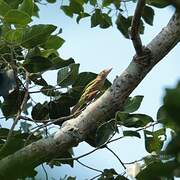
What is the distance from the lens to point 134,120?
1.11 metres

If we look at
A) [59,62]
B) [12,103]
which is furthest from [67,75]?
[12,103]

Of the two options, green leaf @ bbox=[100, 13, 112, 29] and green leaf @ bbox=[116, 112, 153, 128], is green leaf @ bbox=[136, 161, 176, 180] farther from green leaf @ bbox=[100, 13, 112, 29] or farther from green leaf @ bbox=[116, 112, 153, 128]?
green leaf @ bbox=[100, 13, 112, 29]

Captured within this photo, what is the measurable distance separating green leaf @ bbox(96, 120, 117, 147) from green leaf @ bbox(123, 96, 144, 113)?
0.05 metres

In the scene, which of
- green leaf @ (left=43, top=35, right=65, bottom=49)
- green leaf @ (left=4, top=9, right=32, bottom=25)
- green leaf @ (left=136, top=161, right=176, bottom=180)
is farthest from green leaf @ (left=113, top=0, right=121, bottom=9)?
green leaf @ (left=136, top=161, right=176, bottom=180)

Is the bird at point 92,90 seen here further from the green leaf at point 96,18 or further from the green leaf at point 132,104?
the green leaf at point 96,18

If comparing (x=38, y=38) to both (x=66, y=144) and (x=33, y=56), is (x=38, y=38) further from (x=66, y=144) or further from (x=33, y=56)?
(x=66, y=144)

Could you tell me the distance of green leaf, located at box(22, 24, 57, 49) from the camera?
3.49 ft

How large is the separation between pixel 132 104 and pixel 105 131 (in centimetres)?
10

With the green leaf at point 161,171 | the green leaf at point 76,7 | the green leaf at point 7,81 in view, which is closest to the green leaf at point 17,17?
the green leaf at point 7,81

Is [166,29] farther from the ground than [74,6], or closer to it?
farther from the ground

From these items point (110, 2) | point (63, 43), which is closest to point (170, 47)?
point (63, 43)

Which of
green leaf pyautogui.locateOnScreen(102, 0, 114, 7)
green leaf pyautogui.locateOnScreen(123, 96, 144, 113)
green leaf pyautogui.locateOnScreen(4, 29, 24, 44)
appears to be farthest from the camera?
green leaf pyautogui.locateOnScreen(102, 0, 114, 7)

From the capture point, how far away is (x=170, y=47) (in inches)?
37.7

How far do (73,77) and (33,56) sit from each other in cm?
15
